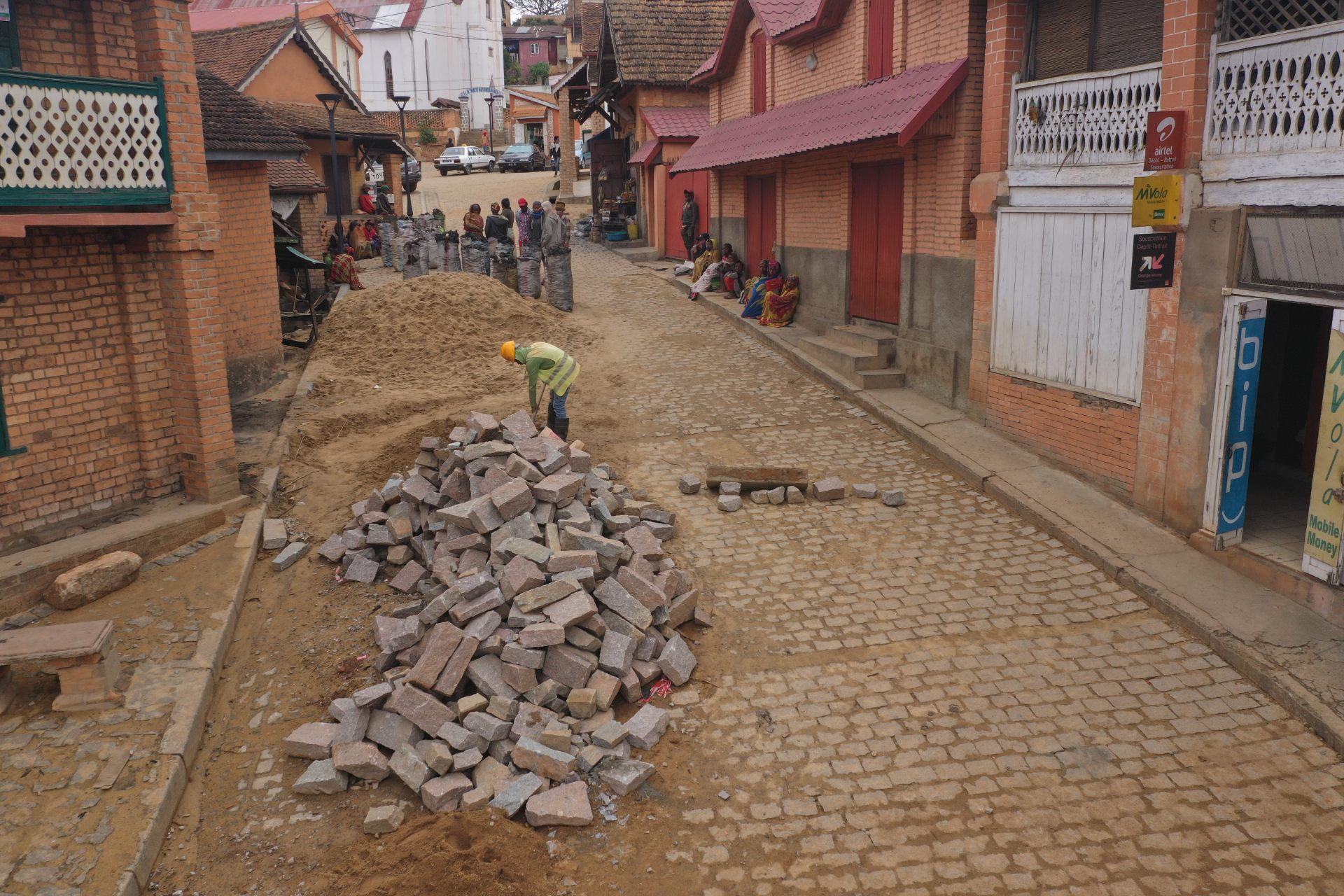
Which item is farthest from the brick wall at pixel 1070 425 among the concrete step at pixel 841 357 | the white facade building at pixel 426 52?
the white facade building at pixel 426 52

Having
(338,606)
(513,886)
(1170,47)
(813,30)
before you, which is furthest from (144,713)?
(813,30)

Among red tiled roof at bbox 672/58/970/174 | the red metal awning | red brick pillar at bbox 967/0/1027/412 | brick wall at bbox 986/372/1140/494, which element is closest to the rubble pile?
brick wall at bbox 986/372/1140/494

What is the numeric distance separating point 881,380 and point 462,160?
38.1 m

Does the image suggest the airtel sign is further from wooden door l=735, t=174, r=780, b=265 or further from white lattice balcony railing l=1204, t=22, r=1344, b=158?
wooden door l=735, t=174, r=780, b=265

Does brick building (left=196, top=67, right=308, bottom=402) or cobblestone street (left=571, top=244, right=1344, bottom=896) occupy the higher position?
brick building (left=196, top=67, right=308, bottom=402)

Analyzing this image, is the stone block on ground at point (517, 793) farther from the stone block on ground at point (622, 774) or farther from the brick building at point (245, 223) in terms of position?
the brick building at point (245, 223)

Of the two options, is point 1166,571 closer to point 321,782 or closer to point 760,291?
point 321,782

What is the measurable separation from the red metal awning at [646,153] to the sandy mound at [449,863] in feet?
68.2

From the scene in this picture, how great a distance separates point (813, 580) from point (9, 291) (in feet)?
23.2

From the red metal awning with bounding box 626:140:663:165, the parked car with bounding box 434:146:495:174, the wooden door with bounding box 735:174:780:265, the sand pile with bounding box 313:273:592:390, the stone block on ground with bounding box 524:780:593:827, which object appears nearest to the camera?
the stone block on ground with bounding box 524:780:593:827

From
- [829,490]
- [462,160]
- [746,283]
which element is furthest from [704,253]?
[462,160]

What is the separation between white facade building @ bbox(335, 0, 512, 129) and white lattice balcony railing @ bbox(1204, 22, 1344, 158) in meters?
50.4

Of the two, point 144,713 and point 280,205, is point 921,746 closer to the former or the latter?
point 144,713

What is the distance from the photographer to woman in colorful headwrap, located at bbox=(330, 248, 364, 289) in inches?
792
